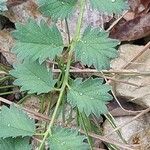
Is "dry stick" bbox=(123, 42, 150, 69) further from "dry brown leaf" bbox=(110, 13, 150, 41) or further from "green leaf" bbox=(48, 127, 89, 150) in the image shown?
"green leaf" bbox=(48, 127, 89, 150)

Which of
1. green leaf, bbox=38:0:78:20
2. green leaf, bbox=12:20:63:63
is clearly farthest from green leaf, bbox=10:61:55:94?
green leaf, bbox=38:0:78:20

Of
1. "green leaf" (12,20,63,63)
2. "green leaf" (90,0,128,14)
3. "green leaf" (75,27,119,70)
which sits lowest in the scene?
"green leaf" (75,27,119,70)

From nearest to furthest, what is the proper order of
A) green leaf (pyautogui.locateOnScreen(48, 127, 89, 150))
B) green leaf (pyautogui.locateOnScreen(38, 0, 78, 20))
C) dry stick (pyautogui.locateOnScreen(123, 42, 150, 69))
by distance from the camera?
green leaf (pyautogui.locateOnScreen(48, 127, 89, 150)) → green leaf (pyautogui.locateOnScreen(38, 0, 78, 20)) → dry stick (pyautogui.locateOnScreen(123, 42, 150, 69))

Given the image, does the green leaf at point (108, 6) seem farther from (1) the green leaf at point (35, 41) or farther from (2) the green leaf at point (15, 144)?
(2) the green leaf at point (15, 144)

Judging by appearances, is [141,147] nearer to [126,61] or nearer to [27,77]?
[126,61]

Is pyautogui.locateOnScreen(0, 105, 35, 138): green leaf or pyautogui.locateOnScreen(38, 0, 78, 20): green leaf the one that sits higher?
pyautogui.locateOnScreen(38, 0, 78, 20): green leaf

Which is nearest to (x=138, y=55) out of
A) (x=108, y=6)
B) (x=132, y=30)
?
(x=132, y=30)

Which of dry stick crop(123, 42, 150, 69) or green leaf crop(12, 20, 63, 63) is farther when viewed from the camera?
dry stick crop(123, 42, 150, 69)

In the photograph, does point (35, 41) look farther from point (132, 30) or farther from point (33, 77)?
point (132, 30)
